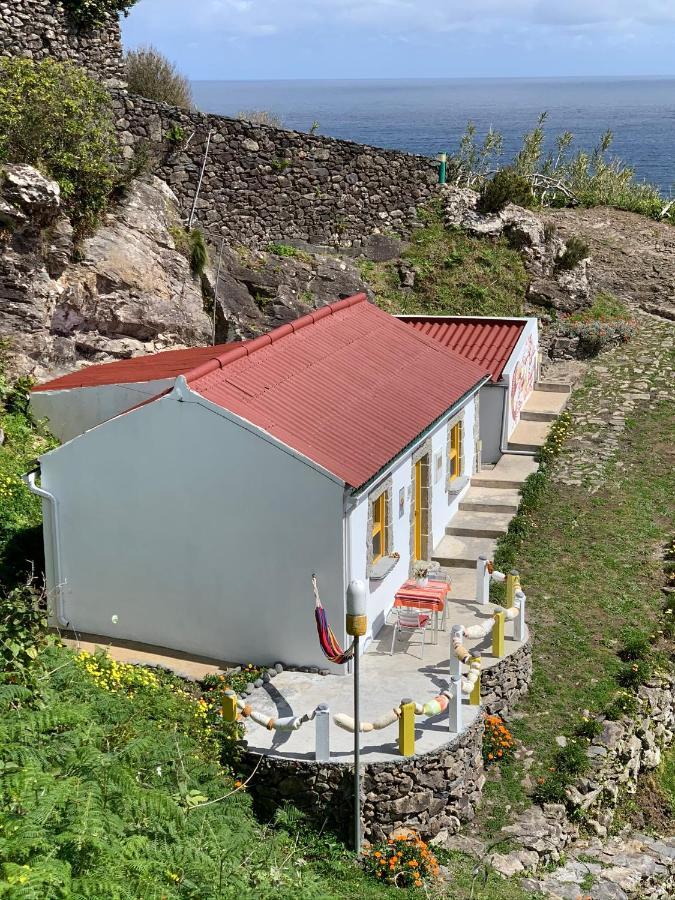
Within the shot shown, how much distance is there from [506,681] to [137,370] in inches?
303

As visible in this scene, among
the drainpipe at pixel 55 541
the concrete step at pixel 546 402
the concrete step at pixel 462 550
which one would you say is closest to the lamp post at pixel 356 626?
the drainpipe at pixel 55 541

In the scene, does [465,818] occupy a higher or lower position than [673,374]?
lower

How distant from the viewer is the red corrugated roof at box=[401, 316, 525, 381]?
2162 cm

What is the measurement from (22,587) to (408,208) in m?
20.7

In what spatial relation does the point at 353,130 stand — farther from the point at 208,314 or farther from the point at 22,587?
the point at 22,587

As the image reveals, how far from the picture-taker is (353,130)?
504 ft

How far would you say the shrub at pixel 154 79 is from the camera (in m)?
29.1

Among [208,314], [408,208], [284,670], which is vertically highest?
[408,208]

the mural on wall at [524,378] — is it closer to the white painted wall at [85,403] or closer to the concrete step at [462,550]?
the concrete step at [462,550]

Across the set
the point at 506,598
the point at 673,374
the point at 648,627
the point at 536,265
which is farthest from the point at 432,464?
the point at 536,265

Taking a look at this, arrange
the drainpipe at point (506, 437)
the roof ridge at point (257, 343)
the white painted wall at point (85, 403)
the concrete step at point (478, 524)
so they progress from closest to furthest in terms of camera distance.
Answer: the roof ridge at point (257, 343)
the white painted wall at point (85, 403)
the concrete step at point (478, 524)
the drainpipe at point (506, 437)

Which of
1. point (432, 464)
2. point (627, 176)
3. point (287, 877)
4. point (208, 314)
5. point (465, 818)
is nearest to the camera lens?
point (287, 877)

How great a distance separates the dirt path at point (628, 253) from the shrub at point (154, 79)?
41.0 feet

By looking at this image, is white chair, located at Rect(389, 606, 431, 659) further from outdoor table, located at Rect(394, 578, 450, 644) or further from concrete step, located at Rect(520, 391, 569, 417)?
concrete step, located at Rect(520, 391, 569, 417)
